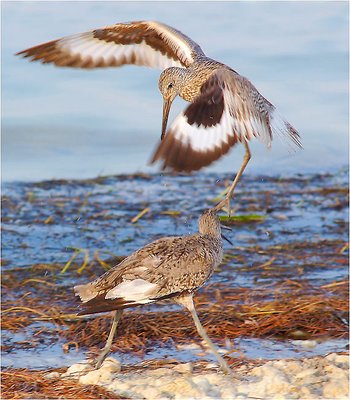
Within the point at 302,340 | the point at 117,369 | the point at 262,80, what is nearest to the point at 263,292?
the point at 302,340

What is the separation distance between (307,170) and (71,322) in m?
5.60

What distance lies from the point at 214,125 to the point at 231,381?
5.46 ft

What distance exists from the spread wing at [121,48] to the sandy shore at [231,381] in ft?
10.3

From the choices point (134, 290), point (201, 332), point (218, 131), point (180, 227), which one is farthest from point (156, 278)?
point (180, 227)

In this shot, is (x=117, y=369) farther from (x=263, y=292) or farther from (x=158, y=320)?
(x=263, y=292)

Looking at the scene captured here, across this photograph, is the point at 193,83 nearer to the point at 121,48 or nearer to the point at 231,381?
the point at 121,48

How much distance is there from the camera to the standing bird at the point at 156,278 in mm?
5629

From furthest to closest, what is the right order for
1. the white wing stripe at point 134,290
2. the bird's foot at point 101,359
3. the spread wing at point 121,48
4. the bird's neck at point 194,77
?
1. the spread wing at point 121,48
2. the bird's neck at point 194,77
3. the bird's foot at point 101,359
4. the white wing stripe at point 134,290

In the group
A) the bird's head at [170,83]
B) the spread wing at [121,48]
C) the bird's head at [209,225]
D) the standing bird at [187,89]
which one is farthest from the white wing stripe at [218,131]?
the spread wing at [121,48]

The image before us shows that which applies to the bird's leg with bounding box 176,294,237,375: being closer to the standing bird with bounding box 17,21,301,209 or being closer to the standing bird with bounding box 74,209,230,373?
the standing bird with bounding box 74,209,230,373

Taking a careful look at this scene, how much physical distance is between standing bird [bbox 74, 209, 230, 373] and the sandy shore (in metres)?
0.13

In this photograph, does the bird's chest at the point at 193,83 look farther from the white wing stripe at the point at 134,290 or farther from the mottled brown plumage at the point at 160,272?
the white wing stripe at the point at 134,290

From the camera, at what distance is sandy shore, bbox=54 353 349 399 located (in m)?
5.49

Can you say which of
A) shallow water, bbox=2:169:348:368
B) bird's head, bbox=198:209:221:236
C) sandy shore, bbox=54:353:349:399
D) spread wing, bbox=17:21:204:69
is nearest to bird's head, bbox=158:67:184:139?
spread wing, bbox=17:21:204:69
